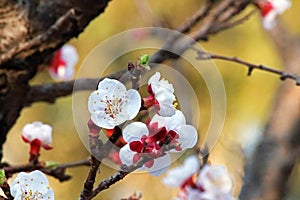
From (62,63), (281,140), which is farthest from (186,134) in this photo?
(281,140)

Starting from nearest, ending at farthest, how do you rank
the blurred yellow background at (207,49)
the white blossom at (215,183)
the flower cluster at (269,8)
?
the white blossom at (215,183) → the flower cluster at (269,8) → the blurred yellow background at (207,49)

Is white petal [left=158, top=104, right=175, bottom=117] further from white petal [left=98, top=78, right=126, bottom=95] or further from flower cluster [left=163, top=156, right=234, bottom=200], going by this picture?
flower cluster [left=163, top=156, right=234, bottom=200]

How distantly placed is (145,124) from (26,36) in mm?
372

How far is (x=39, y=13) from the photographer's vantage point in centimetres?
92

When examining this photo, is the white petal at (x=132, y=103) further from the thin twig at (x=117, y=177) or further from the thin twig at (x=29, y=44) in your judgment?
the thin twig at (x=29, y=44)

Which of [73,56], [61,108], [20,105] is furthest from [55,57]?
[61,108]

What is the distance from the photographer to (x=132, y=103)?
571mm

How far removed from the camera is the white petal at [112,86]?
1.90 feet

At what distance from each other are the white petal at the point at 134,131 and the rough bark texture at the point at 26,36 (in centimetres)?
32

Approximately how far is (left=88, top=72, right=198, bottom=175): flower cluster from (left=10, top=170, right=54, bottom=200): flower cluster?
66mm

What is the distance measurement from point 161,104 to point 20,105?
412mm

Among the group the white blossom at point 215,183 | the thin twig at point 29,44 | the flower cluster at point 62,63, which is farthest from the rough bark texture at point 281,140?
the thin twig at point 29,44

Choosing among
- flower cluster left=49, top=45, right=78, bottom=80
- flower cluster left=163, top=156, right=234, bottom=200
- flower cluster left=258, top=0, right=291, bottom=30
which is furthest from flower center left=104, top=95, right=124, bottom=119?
flower cluster left=258, top=0, right=291, bottom=30

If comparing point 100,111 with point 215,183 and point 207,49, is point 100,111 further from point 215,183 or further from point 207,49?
point 207,49
